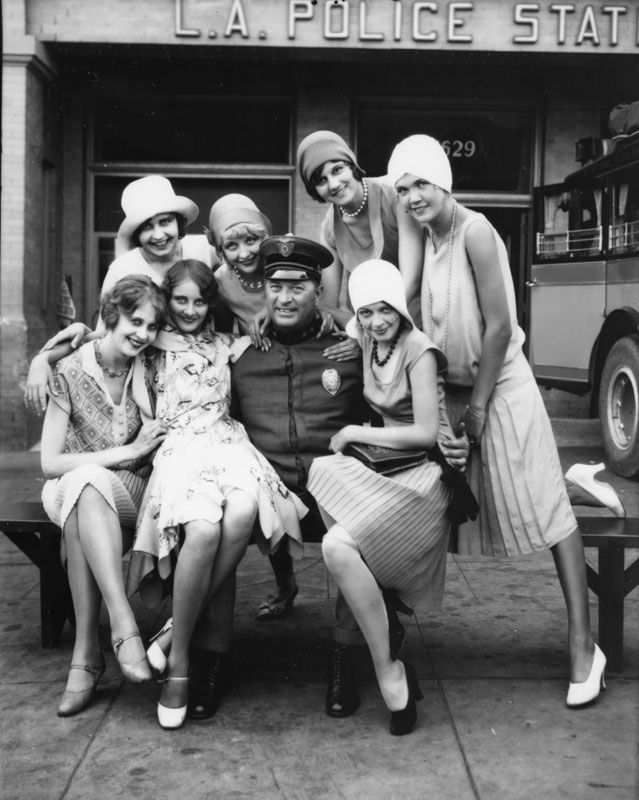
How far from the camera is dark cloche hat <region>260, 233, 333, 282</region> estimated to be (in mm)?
3678

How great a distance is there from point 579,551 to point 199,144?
28.2 ft

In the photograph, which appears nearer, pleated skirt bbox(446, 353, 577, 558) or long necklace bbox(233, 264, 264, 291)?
pleated skirt bbox(446, 353, 577, 558)

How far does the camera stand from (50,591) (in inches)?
157

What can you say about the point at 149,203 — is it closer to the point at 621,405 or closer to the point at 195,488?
the point at 195,488

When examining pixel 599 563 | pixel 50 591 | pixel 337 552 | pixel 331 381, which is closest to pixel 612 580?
pixel 599 563

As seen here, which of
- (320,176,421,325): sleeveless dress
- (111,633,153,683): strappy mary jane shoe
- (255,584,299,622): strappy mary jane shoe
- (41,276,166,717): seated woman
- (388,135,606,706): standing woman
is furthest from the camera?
(255,584,299,622): strappy mary jane shoe

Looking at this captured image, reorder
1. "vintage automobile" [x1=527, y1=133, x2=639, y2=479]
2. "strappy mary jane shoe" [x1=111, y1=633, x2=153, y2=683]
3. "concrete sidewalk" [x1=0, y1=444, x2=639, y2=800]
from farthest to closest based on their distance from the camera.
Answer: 1. "vintage automobile" [x1=527, y1=133, x2=639, y2=479]
2. "strappy mary jane shoe" [x1=111, y1=633, x2=153, y2=683]
3. "concrete sidewalk" [x1=0, y1=444, x2=639, y2=800]

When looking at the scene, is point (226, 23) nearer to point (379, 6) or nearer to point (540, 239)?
point (379, 6)

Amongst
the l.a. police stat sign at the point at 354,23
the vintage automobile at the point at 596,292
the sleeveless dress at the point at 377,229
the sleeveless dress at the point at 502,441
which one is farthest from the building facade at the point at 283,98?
the sleeveless dress at the point at 502,441

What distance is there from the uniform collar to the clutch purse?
69 centimetres

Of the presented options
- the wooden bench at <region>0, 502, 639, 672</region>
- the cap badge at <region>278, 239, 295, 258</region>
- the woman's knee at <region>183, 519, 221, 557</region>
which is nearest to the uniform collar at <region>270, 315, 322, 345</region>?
the cap badge at <region>278, 239, 295, 258</region>

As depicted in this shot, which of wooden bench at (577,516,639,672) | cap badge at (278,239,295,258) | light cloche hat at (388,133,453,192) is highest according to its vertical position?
light cloche hat at (388,133,453,192)

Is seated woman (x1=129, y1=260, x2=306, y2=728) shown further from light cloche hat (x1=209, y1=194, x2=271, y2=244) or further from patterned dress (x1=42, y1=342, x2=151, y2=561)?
light cloche hat (x1=209, y1=194, x2=271, y2=244)

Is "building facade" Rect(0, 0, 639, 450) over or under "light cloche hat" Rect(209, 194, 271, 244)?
over
